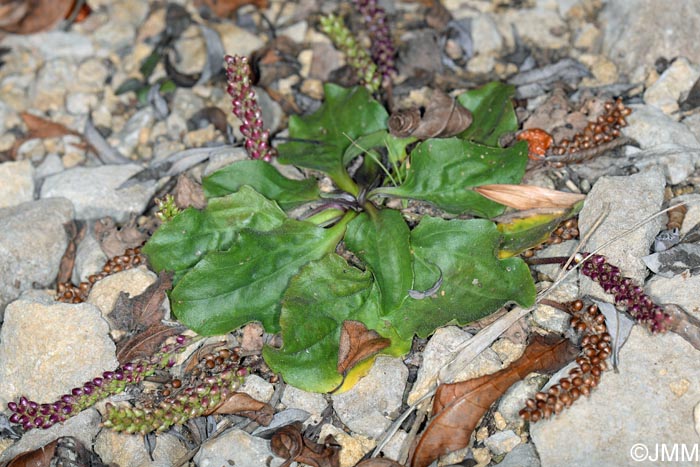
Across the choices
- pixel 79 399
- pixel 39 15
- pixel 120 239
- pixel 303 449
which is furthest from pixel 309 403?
pixel 39 15

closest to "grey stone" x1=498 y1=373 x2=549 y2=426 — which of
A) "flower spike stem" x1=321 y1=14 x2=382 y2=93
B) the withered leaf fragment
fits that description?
the withered leaf fragment

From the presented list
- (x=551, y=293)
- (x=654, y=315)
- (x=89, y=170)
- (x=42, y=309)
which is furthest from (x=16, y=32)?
(x=654, y=315)

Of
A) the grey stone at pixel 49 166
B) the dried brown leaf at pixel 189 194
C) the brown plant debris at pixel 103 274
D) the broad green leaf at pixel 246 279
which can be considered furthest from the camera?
the grey stone at pixel 49 166

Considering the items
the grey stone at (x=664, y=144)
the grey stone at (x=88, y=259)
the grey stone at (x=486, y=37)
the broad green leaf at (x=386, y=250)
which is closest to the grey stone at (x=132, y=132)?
the grey stone at (x=88, y=259)

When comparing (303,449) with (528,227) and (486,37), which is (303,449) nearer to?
(528,227)

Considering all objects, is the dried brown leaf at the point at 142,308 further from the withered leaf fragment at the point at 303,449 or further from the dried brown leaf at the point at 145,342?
the withered leaf fragment at the point at 303,449

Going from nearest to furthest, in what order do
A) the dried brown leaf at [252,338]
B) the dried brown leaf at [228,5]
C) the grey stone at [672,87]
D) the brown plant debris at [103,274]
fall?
the dried brown leaf at [252,338] → the brown plant debris at [103,274] → the grey stone at [672,87] → the dried brown leaf at [228,5]

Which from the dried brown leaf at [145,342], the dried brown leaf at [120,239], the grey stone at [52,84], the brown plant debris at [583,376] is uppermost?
the grey stone at [52,84]
